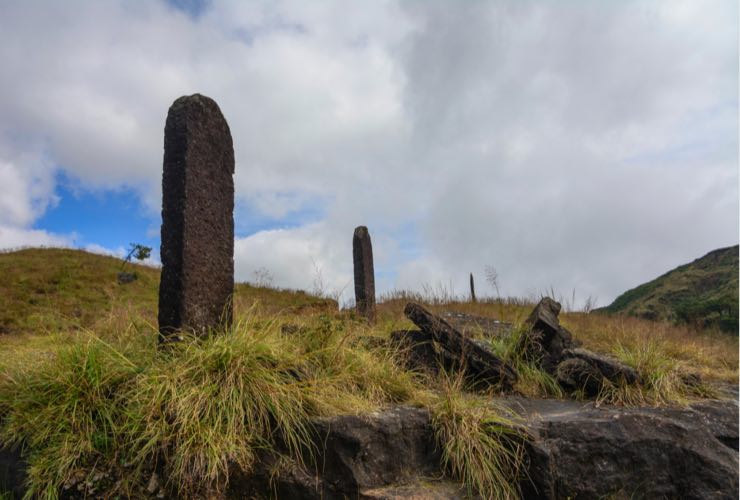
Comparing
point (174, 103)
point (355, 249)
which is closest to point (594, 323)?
point (355, 249)

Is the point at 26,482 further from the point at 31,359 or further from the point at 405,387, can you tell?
the point at 405,387

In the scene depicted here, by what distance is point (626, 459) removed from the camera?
454cm

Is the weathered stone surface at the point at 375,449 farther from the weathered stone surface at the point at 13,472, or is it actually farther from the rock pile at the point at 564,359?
the rock pile at the point at 564,359

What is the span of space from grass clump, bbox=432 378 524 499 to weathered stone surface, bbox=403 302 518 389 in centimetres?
128

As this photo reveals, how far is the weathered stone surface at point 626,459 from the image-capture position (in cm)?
431

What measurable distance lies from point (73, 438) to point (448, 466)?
9.82 feet

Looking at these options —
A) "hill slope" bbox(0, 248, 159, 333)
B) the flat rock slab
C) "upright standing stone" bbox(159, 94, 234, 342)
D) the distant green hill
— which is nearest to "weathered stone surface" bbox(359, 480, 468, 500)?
"upright standing stone" bbox(159, 94, 234, 342)

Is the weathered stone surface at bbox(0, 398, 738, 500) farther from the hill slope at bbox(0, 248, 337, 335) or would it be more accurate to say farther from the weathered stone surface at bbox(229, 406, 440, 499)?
the hill slope at bbox(0, 248, 337, 335)

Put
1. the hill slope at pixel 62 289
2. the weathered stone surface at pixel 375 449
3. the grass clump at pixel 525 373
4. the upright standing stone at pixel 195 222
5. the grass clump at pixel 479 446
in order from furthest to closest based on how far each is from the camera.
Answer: the hill slope at pixel 62 289, the grass clump at pixel 525 373, the upright standing stone at pixel 195 222, the grass clump at pixel 479 446, the weathered stone surface at pixel 375 449

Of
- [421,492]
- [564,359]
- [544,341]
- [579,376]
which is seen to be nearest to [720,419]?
[579,376]

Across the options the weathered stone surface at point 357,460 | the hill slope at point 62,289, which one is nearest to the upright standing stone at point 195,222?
the weathered stone surface at point 357,460

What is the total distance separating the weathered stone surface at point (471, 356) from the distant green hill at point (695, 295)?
439 inches

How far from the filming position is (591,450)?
176 inches

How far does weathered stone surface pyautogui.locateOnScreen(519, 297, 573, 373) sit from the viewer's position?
667 centimetres
